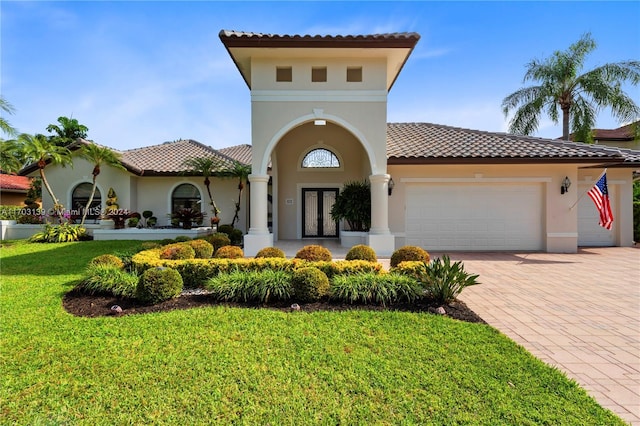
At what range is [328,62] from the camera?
1008cm

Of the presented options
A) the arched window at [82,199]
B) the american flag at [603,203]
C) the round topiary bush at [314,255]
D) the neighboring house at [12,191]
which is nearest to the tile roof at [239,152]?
the arched window at [82,199]

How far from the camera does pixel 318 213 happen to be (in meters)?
14.7

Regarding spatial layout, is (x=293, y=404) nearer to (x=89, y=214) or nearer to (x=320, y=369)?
(x=320, y=369)

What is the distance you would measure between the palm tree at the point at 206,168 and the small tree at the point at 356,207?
6897 mm

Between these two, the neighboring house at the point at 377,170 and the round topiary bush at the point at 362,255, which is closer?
the round topiary bush at the point at 362,255

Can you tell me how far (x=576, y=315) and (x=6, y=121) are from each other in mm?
21382

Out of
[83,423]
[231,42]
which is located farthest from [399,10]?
[83,423]

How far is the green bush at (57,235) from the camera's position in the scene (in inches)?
A: 546

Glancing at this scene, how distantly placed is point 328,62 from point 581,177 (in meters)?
12.0

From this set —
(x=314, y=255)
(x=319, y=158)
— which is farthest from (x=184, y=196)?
(x=314, y=255)

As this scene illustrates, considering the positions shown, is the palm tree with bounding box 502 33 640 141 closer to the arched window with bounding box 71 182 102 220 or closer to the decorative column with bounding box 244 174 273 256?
the decorative column with bounding box 244 174 273 256

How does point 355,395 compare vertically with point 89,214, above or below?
below

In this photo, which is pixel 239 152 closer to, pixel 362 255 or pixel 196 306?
pixel 362 255

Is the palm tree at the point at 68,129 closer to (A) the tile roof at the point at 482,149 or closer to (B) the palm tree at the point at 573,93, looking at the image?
(A) the tile roof at the point at 482,149
